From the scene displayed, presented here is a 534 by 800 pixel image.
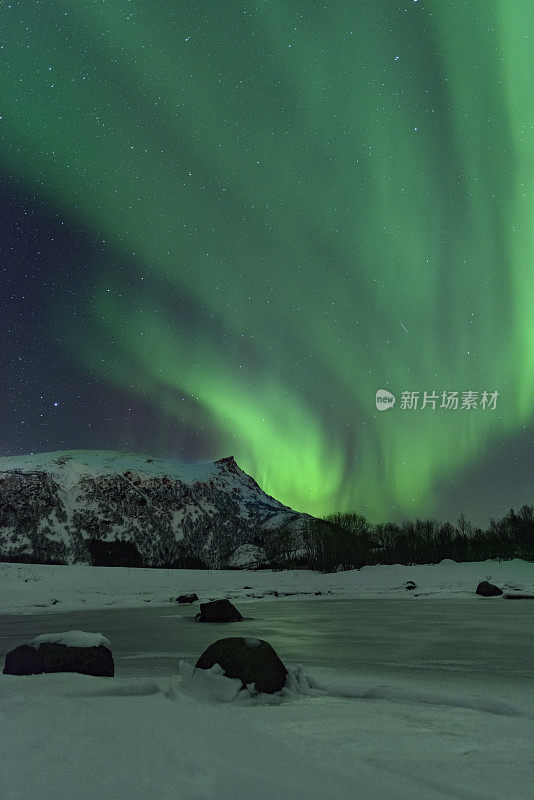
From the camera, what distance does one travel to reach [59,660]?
4629mm

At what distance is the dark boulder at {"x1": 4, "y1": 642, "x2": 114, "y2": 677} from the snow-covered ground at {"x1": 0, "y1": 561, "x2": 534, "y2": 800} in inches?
7.0

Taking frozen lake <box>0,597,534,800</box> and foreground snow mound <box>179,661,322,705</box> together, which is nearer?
frozen lake <box>0,597,534,800</box>

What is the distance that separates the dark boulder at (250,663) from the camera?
425 cm

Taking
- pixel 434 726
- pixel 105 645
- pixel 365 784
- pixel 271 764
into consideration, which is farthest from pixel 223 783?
pixel 105 645

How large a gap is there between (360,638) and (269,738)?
5.81 metres

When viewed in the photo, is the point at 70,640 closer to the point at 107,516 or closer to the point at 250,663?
the point at 250,663

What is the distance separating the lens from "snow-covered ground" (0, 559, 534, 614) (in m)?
18.8

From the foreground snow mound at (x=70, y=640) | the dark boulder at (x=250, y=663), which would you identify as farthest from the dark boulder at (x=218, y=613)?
the dark boulder at (x=250, y=663)

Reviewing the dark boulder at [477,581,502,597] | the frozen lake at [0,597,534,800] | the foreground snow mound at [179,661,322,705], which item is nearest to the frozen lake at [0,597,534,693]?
the frozen lake at [0,597,534,800]

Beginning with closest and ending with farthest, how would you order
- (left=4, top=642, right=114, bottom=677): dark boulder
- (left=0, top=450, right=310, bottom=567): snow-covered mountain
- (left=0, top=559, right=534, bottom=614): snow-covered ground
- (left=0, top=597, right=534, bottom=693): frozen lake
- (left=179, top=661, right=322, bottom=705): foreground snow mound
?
(left=179, top=661, right=322, bottom=705): foreground snow mound < (left=4, top=642, right=114, bottom=677): dark boulder < (left=0, top=597, right=534, bottom=693): frozen lake < (left=0, top=559, right=534, bottom=614): snow-covered ground < (left=0, top=450, right=310, bottom=567): snow-covered mountain

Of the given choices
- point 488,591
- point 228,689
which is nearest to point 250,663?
point 228,689

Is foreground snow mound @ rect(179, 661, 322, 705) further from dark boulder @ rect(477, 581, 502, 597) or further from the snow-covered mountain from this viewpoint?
the snow-covered mountain

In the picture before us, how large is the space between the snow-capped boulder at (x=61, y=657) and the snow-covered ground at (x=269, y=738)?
188mm

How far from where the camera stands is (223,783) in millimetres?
2262
